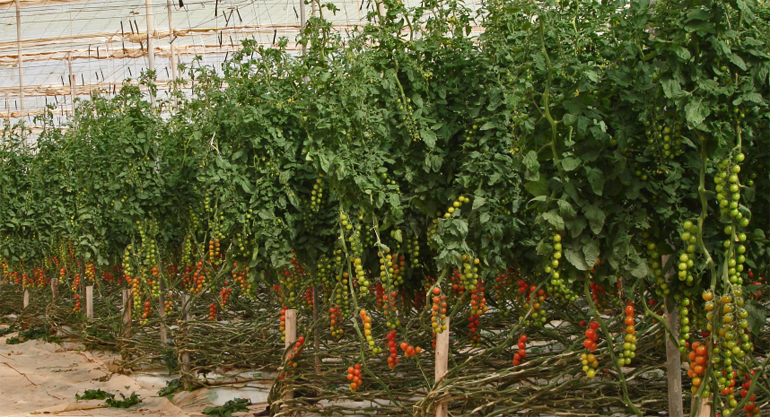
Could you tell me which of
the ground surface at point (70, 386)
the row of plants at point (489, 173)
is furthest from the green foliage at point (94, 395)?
the row of plants at point (489, 173)

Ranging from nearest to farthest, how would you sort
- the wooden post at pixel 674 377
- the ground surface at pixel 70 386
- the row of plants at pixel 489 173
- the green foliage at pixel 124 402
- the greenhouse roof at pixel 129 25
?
the row of plants at pixel 489 173, the wooden post at pixel 674 377, the ground surface at pixel 70 386, the green foliage at pixel 124 402, the greenhouse roof at pixel 129 25

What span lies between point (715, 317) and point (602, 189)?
2.06 feet

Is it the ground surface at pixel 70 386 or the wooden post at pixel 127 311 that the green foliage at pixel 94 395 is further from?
the wooden post at pixel 127 311

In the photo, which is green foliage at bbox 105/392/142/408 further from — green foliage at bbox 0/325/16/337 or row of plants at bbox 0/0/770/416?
green foliage at bbox 0/325/16/337

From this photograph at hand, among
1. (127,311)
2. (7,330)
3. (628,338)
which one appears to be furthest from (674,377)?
(7,330)

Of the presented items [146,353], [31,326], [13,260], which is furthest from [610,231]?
[31,326]

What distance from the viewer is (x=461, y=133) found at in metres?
3.99

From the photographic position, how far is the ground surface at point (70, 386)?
6246 millimetres

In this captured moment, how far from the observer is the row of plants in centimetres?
238

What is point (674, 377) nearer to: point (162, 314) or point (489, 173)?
point (489, 173)

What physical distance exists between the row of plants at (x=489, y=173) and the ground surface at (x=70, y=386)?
1.11 meters

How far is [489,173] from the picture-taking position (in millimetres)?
3539

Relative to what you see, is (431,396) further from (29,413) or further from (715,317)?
(29,413)

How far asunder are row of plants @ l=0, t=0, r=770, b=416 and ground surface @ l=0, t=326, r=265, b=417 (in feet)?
3.64
